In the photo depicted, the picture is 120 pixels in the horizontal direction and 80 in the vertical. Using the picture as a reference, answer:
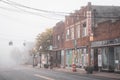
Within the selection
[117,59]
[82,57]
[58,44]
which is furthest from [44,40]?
[117,59]

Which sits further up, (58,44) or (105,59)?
(58,44)

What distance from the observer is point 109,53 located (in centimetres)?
4822

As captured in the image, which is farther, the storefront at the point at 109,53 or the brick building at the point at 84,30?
the brick building at the point at 84,30

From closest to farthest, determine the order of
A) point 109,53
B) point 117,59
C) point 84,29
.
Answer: point 117,59
point 109,53
point 84,29

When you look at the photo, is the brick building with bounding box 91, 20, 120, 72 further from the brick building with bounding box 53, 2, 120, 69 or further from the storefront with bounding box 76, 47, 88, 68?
the storefront with bounding box 76, 47, 88, 68

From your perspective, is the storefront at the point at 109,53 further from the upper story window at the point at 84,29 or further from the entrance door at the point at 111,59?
the upper story window at the point at 84,29

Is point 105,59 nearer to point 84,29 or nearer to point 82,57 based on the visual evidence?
point 82,57

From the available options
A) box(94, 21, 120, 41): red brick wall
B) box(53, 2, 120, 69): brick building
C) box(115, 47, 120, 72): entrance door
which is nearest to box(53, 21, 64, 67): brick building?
box(53, 2, 120, 69): brick building

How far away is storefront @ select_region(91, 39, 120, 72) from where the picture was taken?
45812mm

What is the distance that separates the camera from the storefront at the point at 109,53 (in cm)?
4581

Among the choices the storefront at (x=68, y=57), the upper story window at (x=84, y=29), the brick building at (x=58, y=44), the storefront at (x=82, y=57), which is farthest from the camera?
the brick building at (x=58, y=44)

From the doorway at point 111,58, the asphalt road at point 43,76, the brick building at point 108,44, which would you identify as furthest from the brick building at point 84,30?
the asphalt road at point 43,76

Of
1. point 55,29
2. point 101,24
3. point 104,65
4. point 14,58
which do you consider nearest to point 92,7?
point 101,24

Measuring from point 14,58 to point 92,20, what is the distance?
114190 millimetres
